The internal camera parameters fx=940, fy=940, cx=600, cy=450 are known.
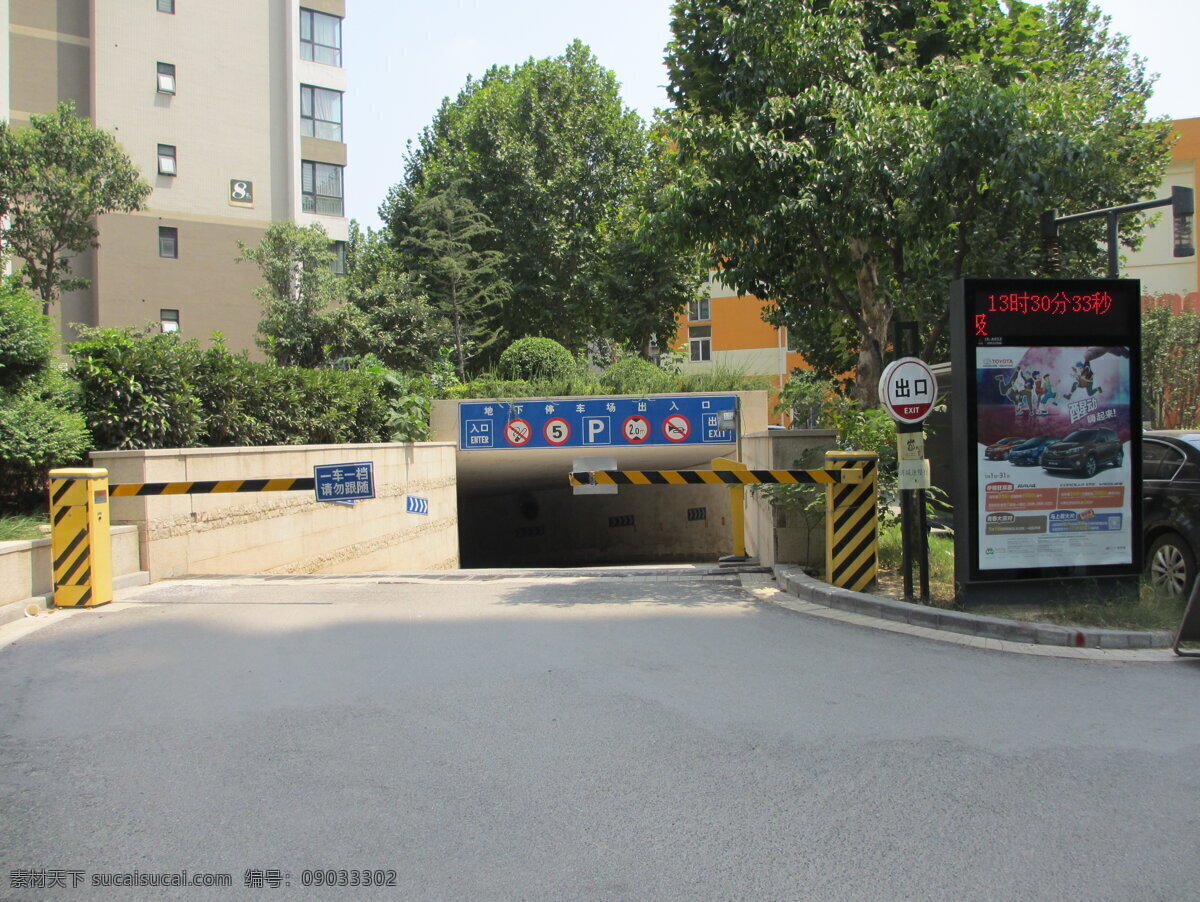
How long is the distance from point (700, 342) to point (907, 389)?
46.2 meters

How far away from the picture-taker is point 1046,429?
8.16 metres

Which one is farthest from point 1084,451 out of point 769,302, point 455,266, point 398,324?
point 398,324

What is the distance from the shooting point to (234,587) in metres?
9.93

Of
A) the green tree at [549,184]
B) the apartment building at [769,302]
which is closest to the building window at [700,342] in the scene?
the apartment building at [769,302]

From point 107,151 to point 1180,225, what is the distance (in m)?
24.4

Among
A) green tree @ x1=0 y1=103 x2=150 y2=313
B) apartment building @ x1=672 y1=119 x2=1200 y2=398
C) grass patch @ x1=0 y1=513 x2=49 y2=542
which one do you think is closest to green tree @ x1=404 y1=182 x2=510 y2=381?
apartment building @ x1=672 y1=119 x2=1200 y2=398

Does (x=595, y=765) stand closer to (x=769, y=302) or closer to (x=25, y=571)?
(x=25, y=571)

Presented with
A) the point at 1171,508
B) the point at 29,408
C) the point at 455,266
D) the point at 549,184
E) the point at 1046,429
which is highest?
the point at 549,184

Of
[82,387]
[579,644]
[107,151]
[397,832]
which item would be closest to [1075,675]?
[579,644]

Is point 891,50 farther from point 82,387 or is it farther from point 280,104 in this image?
point 280,104

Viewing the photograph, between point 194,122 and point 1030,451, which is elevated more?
point 194,122

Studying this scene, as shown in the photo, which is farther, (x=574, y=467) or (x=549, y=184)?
(x=549, y=184)

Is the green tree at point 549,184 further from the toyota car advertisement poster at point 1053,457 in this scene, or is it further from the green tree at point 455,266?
the toyota car advertisement poster at point 1053,457

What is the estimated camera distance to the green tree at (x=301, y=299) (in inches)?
1067
